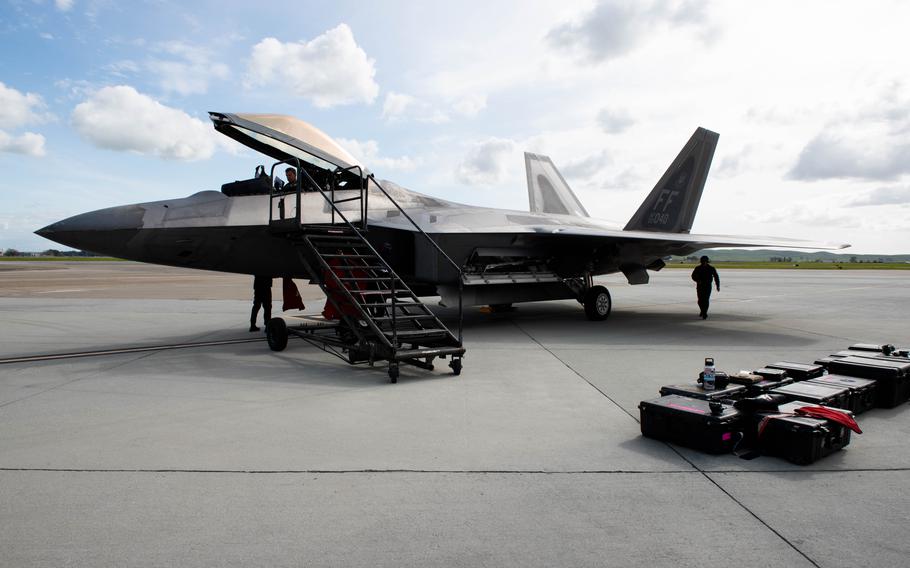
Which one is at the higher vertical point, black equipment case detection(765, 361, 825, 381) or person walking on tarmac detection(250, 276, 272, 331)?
person walking on tarmac detection(250, 276, 272, 331)

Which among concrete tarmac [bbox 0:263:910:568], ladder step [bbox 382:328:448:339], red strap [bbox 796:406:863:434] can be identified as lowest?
concrete tarmac [bbox 0:263:910:568]

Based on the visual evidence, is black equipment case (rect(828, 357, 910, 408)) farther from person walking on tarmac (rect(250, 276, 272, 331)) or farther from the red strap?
person walking on tarmac (rect(250, 276, 272, 331))

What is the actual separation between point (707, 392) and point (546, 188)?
1416 cm

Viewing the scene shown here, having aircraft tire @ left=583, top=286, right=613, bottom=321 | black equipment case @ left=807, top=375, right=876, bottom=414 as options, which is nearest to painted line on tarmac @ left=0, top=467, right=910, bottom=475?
black equipment case @ left=807, top=375, right=876, bottom=414

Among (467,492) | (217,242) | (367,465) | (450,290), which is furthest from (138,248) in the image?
(467,492)

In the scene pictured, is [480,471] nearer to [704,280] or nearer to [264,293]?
→ [264,293]

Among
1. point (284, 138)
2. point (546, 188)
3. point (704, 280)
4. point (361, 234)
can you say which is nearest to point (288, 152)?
point (284, 138)

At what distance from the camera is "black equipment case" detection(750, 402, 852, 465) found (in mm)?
3420

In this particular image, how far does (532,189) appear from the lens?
1756 cm

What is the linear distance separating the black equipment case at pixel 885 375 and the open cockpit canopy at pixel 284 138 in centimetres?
634

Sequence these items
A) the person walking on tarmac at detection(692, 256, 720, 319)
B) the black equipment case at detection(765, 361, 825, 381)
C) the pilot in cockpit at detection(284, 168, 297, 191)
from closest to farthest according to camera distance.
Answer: the black equipment case at detection(765, 361, 825, 381) < the pilot in cockpit at detection(284, 168, 297, 191) < the person walking on tarmac at detection(692, 256, 720, 319)

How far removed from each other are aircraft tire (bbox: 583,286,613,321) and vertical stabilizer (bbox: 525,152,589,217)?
6.30 m

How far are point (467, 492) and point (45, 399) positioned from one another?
4.37m

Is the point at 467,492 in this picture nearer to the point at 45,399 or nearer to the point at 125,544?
the point at 125,544
